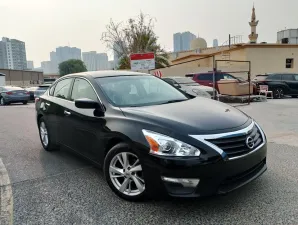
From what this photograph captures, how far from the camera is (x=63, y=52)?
4149 inches

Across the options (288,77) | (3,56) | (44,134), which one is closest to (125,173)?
(44,134)

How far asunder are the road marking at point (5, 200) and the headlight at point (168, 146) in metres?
1.73

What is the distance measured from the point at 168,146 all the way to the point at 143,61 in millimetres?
9465

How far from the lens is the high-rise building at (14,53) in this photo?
81438 mm

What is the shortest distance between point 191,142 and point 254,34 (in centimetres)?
3790

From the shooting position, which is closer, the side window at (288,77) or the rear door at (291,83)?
the rear door at (291,83)

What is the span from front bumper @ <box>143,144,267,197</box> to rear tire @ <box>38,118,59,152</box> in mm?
2787

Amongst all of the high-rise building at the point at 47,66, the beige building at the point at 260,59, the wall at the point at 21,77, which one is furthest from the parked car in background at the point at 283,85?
the high-rise building at the point at 47,66

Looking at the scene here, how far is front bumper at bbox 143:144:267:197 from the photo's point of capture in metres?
2.67

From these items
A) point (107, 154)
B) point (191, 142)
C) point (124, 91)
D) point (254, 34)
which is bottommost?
point (107, 154)

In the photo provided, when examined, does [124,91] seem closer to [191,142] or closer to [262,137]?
[191,142]

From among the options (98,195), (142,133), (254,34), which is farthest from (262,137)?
(254,34)

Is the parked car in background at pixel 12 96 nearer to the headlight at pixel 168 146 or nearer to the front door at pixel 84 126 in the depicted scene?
the front door at pixel 84 126

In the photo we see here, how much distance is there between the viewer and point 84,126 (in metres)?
3.85
